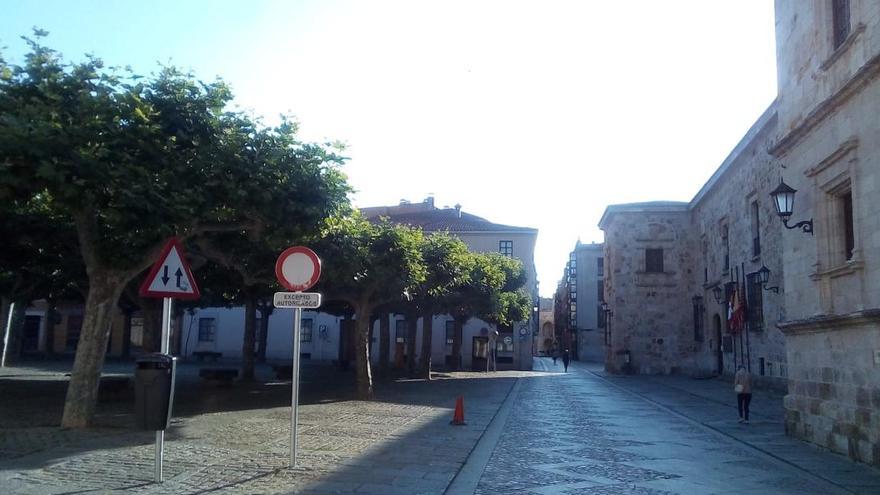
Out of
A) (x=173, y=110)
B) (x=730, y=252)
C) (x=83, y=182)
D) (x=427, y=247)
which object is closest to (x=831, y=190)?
(x=173, y=110)

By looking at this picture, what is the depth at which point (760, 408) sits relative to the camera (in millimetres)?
22531

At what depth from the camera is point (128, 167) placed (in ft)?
37.9

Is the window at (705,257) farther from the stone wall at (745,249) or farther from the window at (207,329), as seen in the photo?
the window at (207,329)

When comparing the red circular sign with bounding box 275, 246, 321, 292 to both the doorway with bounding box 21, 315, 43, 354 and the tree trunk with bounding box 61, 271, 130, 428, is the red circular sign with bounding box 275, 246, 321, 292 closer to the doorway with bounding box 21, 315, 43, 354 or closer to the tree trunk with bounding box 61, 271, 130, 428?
the tree trunk with bounding box 61, 271, 130, 428

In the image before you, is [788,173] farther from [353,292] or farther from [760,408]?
[353,292]

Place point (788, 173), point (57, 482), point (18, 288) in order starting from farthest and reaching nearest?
point (18, 288) → point (788, 173) → point (57, 482)

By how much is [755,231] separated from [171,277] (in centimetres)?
2874

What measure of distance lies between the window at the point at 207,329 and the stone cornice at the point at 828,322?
5343 centimetres

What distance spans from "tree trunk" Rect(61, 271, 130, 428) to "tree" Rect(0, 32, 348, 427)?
0.02 meters

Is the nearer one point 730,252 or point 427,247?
point 427,247

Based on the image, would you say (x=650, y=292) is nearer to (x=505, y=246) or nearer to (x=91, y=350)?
(x=505, y=246)

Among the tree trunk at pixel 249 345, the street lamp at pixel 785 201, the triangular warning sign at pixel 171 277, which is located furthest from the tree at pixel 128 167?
the tree trunk at pixel 249 345

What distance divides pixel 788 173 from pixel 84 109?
1252 cm

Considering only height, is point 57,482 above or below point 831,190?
below
